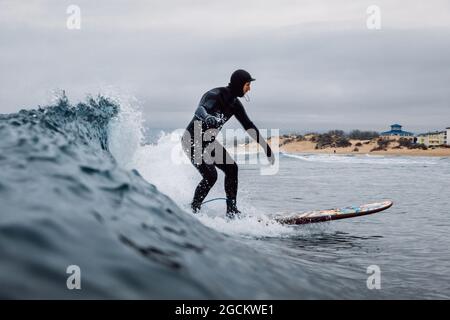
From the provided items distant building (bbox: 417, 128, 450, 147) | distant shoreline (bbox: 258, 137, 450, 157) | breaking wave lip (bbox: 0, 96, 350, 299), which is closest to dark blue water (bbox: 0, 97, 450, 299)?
breaking wave lip (bbox: 0, 96, 350, 299)

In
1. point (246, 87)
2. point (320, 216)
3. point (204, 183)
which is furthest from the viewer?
point (320, 216)

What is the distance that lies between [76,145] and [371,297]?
333cm

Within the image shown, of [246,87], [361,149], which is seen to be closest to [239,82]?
[246,87]

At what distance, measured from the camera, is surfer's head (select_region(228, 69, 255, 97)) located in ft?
23.1

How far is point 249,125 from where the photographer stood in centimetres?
736

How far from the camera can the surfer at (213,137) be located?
690 centimetres

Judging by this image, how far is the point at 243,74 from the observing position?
23.1 feet

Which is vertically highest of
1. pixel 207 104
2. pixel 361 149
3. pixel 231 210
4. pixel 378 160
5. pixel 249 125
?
pixel 207 104

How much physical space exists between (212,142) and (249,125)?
735 mm

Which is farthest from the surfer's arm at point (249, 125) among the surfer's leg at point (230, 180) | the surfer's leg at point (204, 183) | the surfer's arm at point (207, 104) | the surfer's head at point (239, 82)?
the surfer's leg at point (204, 183)

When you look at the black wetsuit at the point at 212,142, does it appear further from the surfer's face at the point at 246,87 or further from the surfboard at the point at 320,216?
the surfboard at the point at 320,216

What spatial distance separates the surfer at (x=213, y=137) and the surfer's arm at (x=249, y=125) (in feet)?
0.08

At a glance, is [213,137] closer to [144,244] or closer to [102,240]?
[144,244]

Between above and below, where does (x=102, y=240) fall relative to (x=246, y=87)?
below
